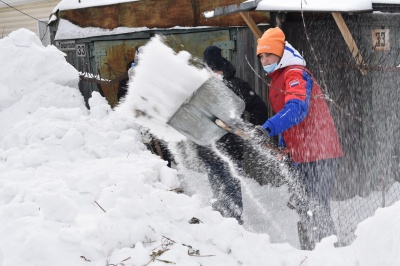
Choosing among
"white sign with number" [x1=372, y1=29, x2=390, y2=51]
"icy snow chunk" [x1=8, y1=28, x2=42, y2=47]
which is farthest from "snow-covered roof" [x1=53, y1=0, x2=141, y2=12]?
"white sign with number" [x1=372, y1=29, x2=390, y2=51]

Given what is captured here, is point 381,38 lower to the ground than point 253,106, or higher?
higher

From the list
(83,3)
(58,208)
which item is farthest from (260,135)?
(83,3)

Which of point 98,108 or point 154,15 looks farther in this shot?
point 154,15

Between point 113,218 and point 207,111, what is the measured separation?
3.67 feet

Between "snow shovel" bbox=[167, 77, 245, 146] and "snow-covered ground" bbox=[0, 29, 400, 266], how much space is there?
0.39m

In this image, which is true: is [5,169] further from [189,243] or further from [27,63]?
[27,63]

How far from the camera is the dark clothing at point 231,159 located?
15.4 feet

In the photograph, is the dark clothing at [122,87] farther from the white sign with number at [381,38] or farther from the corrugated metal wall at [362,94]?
the white sign with number at [381,38]

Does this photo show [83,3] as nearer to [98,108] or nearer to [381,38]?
[98,108]

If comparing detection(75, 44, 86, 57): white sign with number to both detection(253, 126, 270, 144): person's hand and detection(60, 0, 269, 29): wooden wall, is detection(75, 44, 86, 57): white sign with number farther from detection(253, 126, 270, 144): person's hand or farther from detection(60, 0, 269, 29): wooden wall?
detection(253, 126, 270, 144): person's hand

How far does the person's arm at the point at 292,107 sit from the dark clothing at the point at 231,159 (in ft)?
3.14

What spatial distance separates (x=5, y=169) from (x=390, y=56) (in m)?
4.25

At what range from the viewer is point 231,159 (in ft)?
→ 15.6

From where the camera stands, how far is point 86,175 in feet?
12.3
